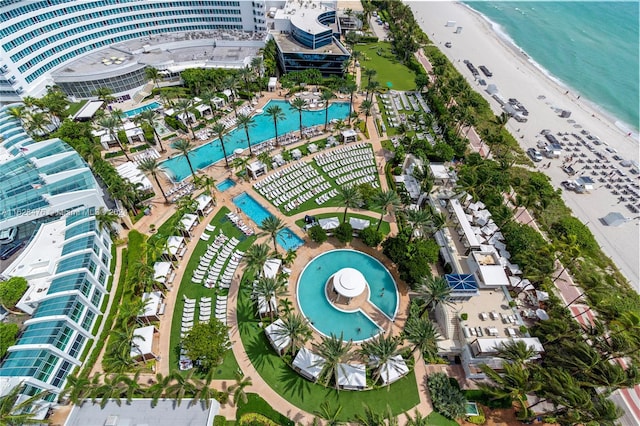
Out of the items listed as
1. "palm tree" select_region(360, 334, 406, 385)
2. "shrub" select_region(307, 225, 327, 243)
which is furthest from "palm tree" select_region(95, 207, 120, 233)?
"palm tree" select_region(360, 334, 406, 385)

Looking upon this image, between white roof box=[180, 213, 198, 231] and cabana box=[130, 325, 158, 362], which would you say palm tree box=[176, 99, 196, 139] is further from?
cabana box=[130, 325, 158, 362]

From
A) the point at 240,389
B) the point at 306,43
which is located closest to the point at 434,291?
the point at 240,389

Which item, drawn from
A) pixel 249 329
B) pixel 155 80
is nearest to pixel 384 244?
pixel 249 329

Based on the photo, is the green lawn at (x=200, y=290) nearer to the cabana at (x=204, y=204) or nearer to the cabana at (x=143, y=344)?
the cabana at (x=204, y=204)

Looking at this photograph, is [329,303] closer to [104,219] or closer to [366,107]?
A: [104,219]

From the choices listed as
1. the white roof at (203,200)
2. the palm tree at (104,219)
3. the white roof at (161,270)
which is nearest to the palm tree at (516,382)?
the white roof at (161,270)

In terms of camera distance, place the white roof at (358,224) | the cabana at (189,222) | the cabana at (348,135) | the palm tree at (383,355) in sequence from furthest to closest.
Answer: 1. the cabana at (348,135)
2. the white roof at (358,224)
3. the cabana at (189,222)
4. the palm tree at (383,355)

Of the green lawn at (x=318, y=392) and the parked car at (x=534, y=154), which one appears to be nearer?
the green lawn at (x=318, y=392)
